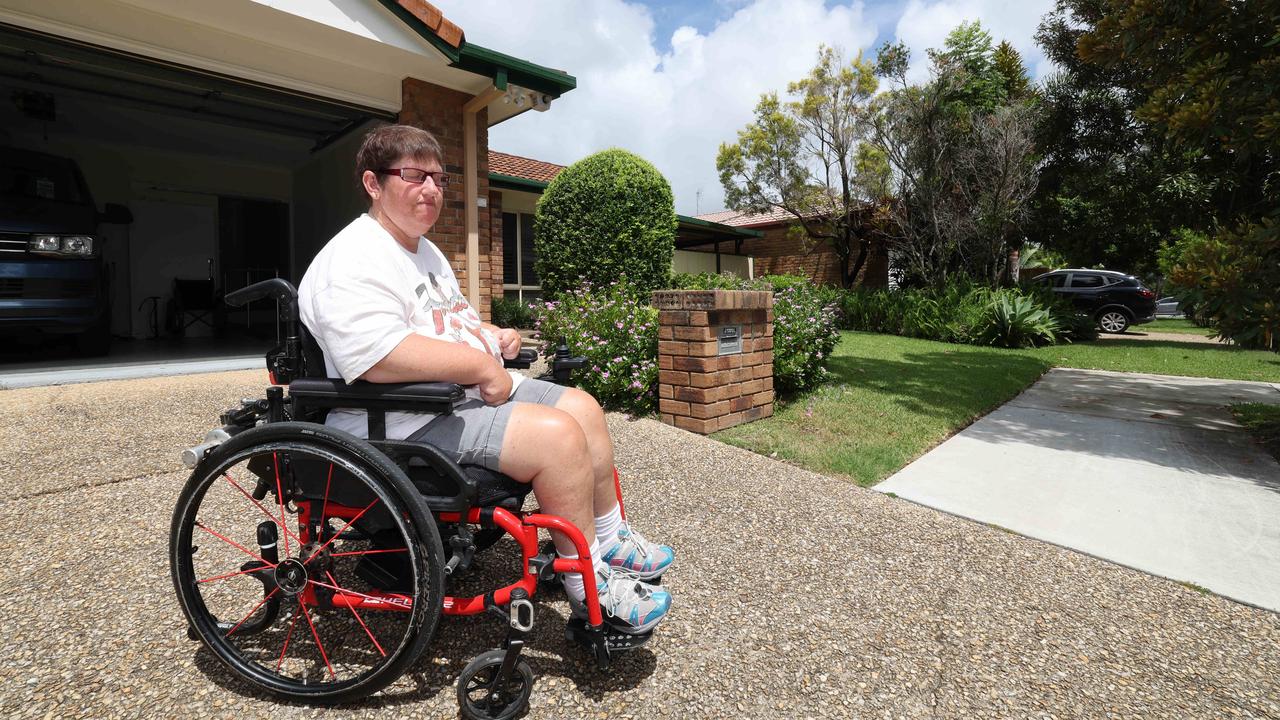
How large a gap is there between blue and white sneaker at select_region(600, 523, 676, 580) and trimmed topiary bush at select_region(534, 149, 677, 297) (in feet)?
15.6

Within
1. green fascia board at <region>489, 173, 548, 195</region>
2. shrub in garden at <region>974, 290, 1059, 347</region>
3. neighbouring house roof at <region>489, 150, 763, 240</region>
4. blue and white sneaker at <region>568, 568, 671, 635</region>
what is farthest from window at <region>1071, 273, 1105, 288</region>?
blue and white sneaker at <region>568, 568, 671, 635</region>

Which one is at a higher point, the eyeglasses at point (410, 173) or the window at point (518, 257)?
the window at point (518, 257)

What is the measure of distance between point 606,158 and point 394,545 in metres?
5.70

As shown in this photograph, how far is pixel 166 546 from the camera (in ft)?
7.21

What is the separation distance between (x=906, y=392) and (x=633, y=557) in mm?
4453

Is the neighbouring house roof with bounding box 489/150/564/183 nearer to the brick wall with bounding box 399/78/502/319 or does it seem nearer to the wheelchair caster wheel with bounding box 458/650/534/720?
the brick wall with bounding box 399/78/502/319

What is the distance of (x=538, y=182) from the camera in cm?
1083

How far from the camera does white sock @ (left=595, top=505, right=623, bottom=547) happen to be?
1.66m

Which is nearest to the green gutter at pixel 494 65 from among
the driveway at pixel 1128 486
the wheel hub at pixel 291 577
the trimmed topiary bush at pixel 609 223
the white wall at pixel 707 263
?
the trimmed topiary bush at pixel 609 223

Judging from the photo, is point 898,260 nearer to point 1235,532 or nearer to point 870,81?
point 870,81

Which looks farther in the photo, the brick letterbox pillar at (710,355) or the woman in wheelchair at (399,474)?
the brick letterbox pillar at (710,355)

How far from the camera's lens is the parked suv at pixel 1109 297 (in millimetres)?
12844

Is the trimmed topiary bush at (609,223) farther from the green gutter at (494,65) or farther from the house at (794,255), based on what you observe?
the house at (794,255)

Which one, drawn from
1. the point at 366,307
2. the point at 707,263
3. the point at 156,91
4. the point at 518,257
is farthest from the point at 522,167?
the point at 366,307
